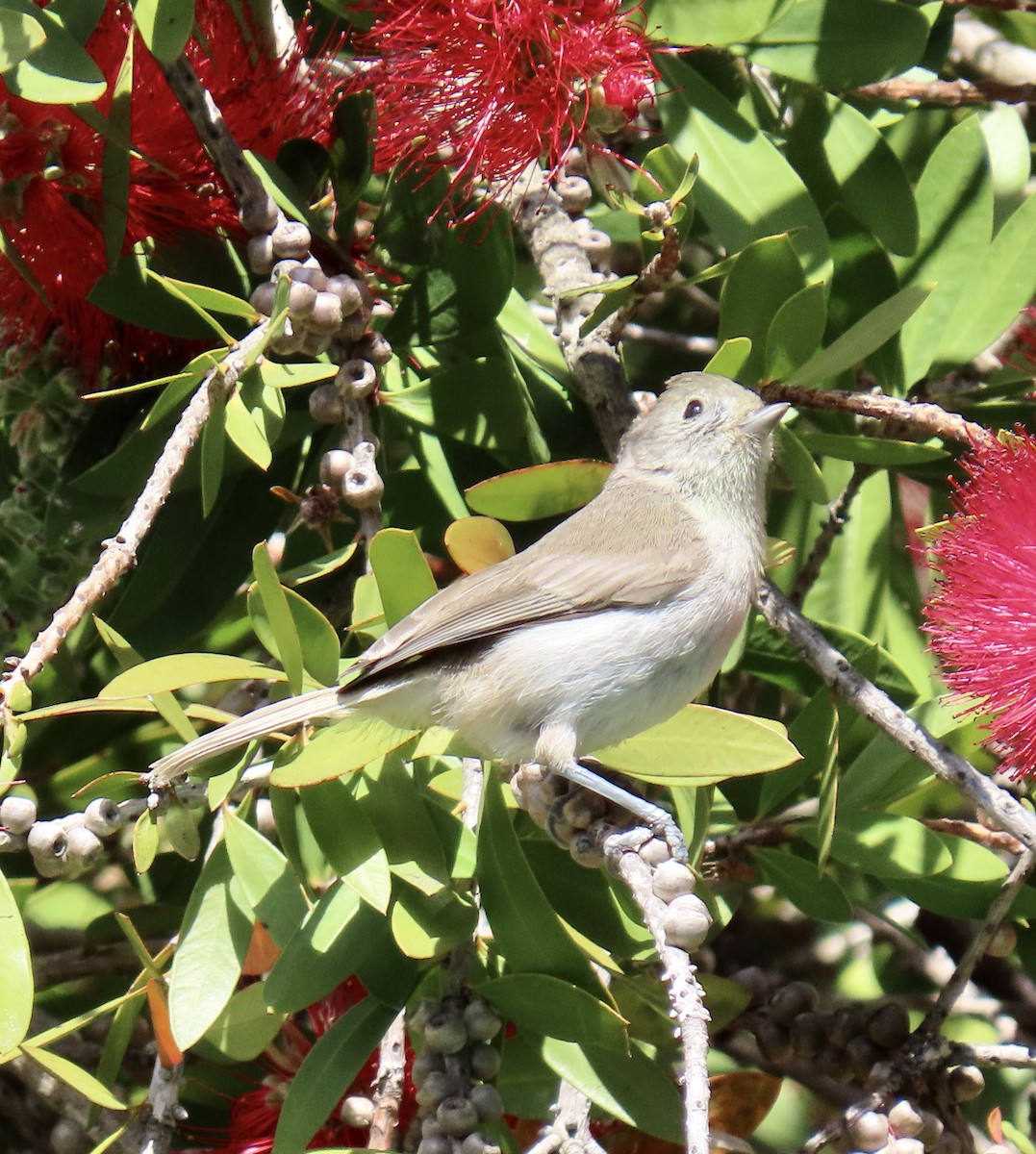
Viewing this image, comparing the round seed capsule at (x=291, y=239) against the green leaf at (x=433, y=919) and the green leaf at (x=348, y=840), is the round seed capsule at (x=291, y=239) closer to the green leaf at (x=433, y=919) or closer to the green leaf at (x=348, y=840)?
the green leaf at (x=348, y=840)

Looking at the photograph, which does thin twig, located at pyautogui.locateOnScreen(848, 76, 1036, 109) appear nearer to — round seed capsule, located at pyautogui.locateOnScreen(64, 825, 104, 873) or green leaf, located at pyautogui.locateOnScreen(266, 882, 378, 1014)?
green leaf, located at pyautogui.locateOnScreen(266, 882, 378, 1014)

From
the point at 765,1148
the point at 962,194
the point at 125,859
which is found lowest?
the point at 765,1148

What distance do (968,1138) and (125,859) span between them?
1.73 metres

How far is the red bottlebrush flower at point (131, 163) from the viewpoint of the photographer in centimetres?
233

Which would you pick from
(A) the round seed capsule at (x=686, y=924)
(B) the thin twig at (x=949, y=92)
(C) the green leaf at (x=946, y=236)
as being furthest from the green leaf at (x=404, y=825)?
(B) the thin twig at (x=949, y=92)

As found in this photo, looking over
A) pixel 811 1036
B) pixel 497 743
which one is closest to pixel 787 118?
pixel 497 743

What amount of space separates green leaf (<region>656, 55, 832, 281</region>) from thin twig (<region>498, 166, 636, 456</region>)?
0.29 meters

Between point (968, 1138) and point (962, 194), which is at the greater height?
point (962, 194)

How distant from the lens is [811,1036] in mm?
2465

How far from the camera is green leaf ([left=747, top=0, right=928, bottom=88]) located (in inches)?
92.3

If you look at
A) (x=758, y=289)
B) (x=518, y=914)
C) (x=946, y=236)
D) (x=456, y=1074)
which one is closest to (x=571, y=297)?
(x=758, y=289)

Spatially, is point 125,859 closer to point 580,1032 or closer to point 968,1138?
point 580,1032

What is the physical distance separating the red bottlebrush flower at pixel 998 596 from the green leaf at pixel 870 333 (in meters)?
0.23

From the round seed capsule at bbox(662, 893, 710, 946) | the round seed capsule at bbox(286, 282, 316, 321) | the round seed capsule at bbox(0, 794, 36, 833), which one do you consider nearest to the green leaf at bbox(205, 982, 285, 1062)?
the round seed capsule at bbox(0, 794, 36, 833)
